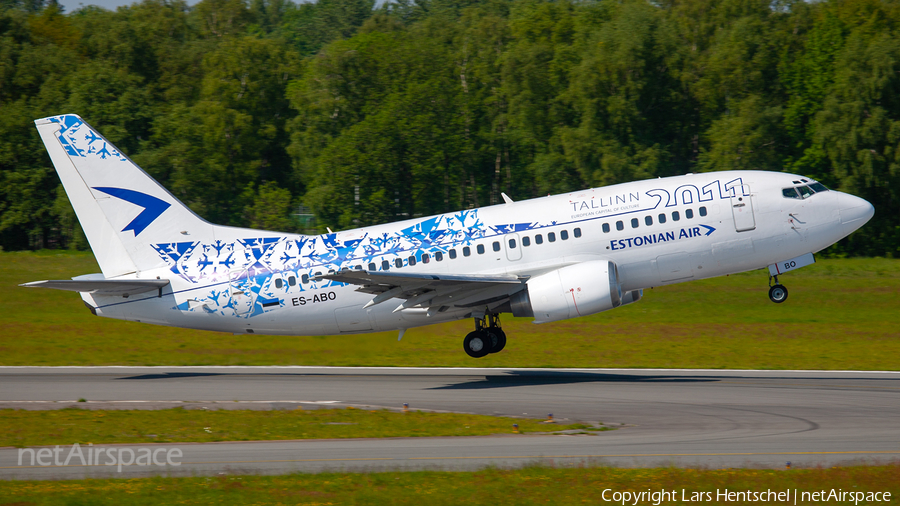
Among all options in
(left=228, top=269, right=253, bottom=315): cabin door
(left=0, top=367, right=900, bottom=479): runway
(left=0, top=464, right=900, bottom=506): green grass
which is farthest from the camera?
(left=228, top=269, right=253, bottom=315): cabin door

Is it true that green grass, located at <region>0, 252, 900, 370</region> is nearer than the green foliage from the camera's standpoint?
Yes

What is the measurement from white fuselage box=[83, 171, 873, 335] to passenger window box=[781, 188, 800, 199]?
143 mm

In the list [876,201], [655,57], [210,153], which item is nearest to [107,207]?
[210,153]

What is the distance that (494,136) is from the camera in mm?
72375

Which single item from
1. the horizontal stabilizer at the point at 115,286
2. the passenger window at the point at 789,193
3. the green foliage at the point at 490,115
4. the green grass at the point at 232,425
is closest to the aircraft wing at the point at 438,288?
the green grass at the point at 232,425

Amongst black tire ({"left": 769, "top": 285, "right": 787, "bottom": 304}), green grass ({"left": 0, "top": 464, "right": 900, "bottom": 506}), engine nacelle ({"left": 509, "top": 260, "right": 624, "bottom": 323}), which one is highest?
engine nacelle ({"left": 509, "top": 260, "right": 624, "bottom": 323})

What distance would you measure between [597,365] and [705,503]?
17024mm

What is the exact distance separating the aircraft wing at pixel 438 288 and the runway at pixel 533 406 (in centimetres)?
266

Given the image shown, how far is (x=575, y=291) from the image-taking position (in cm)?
2661

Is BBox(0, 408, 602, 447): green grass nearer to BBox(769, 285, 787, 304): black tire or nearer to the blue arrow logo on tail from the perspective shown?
the blue arrow logo on tail

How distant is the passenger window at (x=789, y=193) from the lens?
2727cm

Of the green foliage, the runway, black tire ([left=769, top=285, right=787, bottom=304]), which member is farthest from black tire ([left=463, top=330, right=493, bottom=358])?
the green foliage

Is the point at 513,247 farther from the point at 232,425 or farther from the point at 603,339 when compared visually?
the point at 603,339

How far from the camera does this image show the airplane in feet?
88.9
